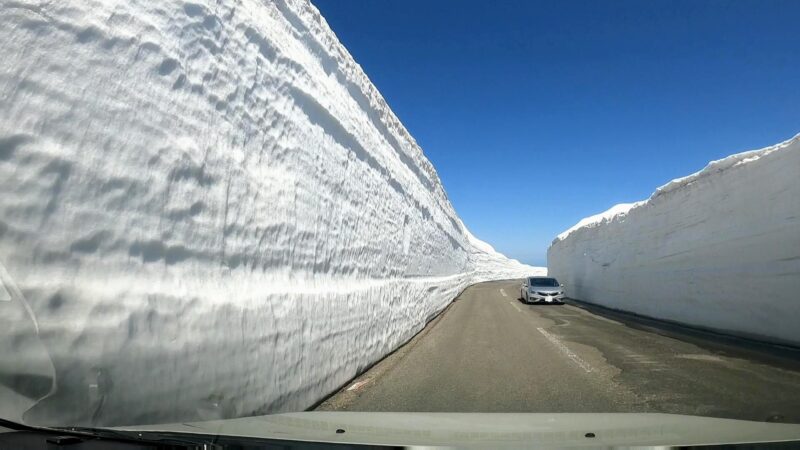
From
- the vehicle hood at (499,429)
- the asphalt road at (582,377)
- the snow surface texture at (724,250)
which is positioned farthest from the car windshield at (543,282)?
the vehicle hood at (499,429)

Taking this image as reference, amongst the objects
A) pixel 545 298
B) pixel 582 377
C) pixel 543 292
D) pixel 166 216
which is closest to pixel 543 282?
pixel 543 292

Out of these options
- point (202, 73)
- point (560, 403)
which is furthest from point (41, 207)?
point (560, 403)

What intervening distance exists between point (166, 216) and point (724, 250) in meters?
13.3

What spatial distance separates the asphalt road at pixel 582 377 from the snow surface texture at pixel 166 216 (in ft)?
3.79

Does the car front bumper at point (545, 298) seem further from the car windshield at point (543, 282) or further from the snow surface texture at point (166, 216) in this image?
the snow surface texture at point (166, 216)

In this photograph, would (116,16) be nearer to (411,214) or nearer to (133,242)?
(133,242)

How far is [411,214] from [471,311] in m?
5.29

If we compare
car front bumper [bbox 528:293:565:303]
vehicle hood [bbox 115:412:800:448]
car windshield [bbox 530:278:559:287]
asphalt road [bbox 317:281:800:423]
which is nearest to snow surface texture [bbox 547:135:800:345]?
asphalt road [bbox 317:281:800:423]

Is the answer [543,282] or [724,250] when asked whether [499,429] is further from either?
[543,282]

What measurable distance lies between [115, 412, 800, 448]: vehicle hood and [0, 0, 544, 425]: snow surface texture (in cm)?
61

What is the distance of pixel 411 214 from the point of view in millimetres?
15750

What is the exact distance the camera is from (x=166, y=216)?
13.1ft

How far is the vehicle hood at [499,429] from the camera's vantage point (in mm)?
2920

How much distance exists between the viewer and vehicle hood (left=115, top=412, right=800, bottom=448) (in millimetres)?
2920
